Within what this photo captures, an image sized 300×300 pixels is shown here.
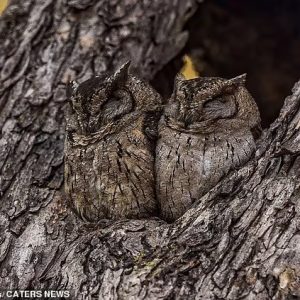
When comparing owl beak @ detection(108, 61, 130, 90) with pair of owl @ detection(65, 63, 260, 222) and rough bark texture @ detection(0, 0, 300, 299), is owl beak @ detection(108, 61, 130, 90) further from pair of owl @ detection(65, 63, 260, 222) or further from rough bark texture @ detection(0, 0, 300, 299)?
rough bark texture @ detection(0, 0, 300, 299)

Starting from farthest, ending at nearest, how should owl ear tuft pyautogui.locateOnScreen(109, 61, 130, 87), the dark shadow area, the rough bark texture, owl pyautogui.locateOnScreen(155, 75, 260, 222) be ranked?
the dark shadow area < owl ear tuft pyautogui.locateOnScreen(109, 61, 130, 87) < owl pyautogui.locateOnScreen(155, 75, 260, 222) < the rough bark texture

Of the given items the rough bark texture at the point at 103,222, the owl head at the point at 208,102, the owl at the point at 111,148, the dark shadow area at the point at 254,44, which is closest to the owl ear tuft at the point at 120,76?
the owl at the point at 111,148

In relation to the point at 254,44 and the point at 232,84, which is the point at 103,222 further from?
the point at 254,44

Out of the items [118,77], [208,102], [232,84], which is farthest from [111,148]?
[232,84]

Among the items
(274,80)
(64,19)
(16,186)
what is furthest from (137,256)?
(274,80)

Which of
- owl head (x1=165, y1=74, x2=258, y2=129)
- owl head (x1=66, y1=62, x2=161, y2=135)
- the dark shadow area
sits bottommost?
the dark shadow area

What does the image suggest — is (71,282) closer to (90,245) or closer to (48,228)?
(90,245)

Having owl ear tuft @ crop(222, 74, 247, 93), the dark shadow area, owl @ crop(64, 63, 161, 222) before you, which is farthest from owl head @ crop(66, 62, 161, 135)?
the dark shadow area

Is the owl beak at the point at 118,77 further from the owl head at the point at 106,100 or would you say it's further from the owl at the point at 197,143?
the owl at the point at 197,143
